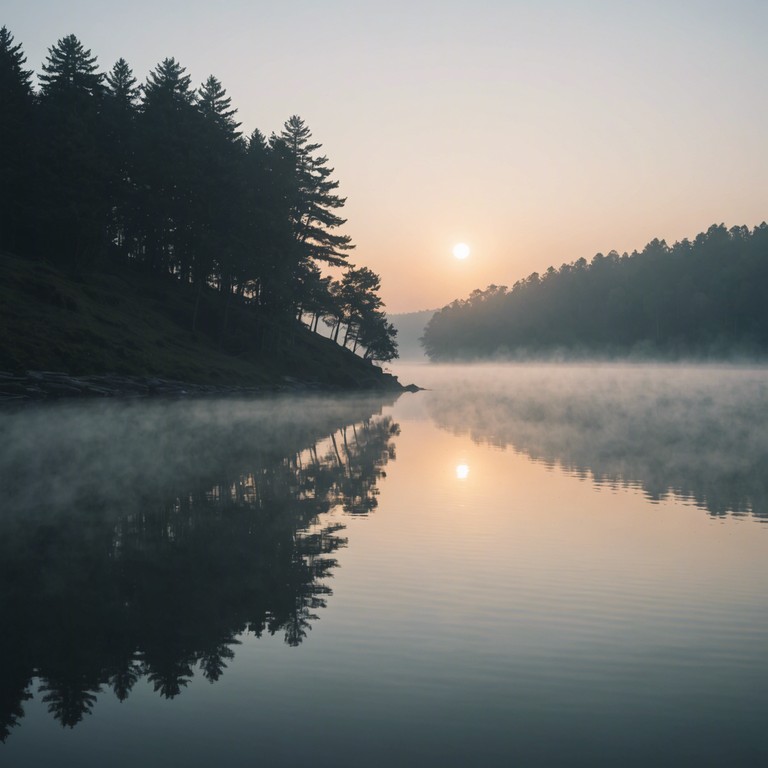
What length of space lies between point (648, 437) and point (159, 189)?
66.6m

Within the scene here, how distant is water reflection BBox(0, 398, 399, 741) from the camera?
1188 cm

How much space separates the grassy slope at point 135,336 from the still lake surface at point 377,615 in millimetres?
37313

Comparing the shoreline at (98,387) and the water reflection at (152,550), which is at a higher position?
the shoreline at (98,387)

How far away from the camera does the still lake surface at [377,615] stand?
9.60 m

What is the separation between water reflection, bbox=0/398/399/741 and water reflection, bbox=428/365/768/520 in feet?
32.4

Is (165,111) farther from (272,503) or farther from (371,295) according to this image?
(272,503)

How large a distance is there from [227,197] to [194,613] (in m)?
84.5

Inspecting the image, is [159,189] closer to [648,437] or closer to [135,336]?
[135,336]

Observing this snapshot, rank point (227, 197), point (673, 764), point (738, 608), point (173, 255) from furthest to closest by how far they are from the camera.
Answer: point (173, 255), point (227, 197), point (738, 608), point (673, 764)

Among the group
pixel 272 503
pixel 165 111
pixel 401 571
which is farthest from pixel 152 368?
pixel 401 571

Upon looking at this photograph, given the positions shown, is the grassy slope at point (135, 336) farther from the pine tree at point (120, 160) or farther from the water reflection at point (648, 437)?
the water reflection at point (648, 437)

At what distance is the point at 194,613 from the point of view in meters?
14.1

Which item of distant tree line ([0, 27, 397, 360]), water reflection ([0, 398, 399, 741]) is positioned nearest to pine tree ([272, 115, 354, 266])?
distant tree line ([0, 27, 397, 360])

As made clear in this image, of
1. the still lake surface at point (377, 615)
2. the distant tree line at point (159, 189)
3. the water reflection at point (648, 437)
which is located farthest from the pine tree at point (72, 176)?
the still lake surface at point (377, 615)
